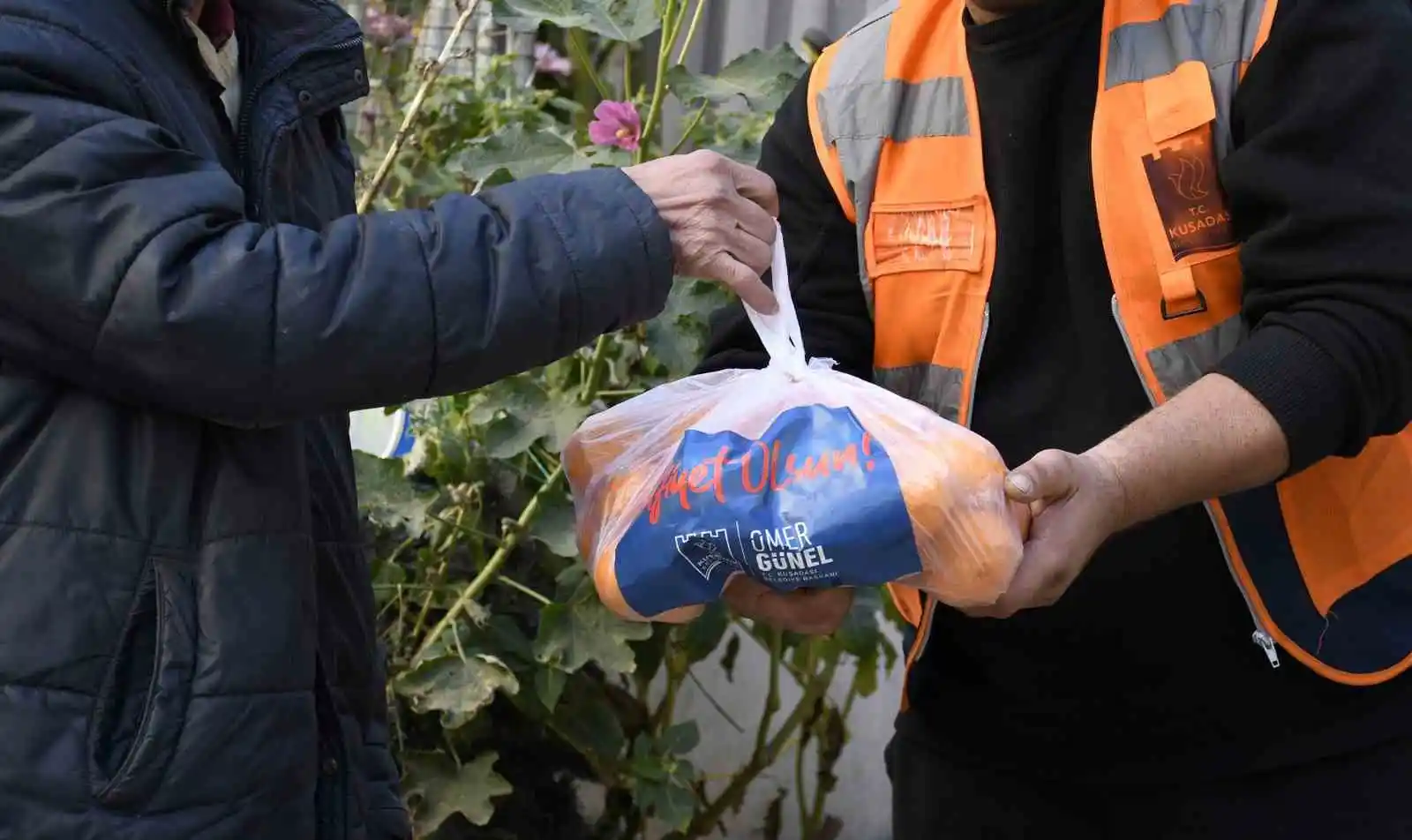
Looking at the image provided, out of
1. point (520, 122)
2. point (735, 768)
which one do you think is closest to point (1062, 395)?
point (520, 122)

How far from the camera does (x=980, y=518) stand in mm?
1127

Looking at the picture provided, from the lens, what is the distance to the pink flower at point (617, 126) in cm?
212

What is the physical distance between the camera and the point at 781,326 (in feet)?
4.30

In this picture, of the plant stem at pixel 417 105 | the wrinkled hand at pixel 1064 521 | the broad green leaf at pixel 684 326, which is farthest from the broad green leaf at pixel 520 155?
the wrinkled hand at pixel 1064 521

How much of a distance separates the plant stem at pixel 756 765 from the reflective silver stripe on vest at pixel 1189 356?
1.32m

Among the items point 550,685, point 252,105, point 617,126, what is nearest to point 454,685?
point 550,685

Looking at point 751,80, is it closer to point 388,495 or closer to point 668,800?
point 388,495

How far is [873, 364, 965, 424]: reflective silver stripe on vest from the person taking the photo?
1.42 metres

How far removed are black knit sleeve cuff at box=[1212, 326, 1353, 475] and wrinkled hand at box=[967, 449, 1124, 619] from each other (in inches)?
5.8

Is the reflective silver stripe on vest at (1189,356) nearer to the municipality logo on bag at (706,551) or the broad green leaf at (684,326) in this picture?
the municipality logo on bag at (706,551)

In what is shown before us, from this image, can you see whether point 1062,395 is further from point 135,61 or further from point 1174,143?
point 135,61

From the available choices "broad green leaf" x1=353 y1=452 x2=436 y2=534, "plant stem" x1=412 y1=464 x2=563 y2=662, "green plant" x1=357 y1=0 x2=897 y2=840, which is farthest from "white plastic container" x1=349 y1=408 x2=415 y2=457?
"plant stem" x1=412 y1=464 x2=563 y2=662

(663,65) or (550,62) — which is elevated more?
(663,65)

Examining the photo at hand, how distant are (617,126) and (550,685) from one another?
0.83 m
